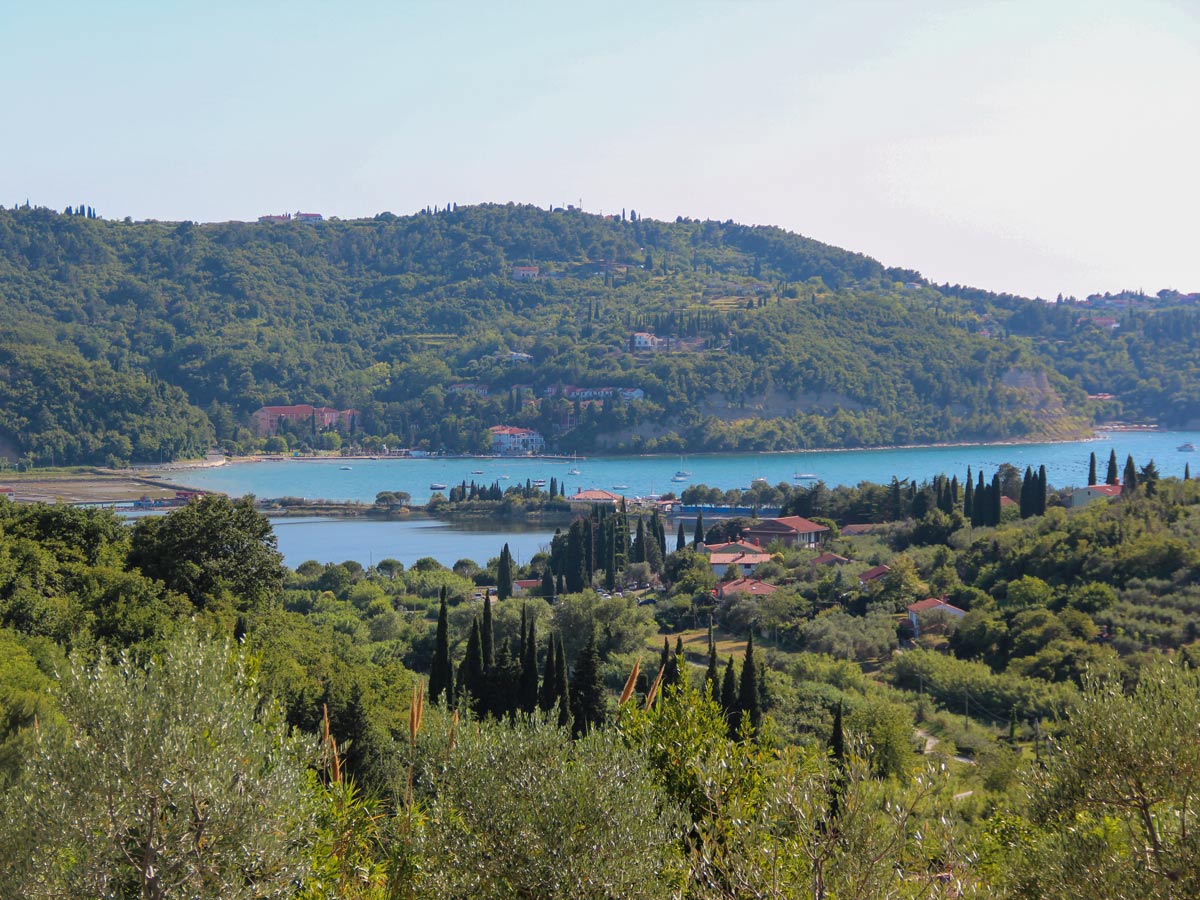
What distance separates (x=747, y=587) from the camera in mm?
33688

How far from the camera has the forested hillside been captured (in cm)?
11375

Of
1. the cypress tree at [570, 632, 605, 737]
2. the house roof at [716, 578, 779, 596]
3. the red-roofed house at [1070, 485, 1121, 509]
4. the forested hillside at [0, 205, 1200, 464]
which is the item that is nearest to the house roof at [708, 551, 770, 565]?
the house roof at [716, 578, 779, 596]

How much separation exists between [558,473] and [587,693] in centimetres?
8123

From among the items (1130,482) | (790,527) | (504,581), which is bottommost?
Result: (504,581)

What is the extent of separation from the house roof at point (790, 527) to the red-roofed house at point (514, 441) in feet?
224

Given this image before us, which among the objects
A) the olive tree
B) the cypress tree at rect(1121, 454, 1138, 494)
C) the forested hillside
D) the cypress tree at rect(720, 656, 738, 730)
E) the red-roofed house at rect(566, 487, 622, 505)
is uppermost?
the forested hillside

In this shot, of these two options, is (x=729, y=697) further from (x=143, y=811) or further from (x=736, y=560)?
(x=736, y=560)

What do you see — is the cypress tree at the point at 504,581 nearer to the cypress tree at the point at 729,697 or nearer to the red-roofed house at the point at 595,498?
the cypress tree at the point at 729,697

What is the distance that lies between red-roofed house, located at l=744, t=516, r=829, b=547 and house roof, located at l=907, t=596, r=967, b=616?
532 inches

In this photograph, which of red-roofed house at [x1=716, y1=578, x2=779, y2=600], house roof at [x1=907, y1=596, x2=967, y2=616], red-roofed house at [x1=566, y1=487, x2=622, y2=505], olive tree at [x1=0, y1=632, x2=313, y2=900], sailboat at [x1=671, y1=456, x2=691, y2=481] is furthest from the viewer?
sailboat at [x1=671, y1=456, x2=691, y2=481]

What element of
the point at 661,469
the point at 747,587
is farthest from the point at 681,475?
the point at 747,587

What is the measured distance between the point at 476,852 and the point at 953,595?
26.2 metres

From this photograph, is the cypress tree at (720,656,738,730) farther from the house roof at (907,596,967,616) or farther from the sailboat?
the sailboat

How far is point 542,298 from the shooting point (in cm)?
15800
